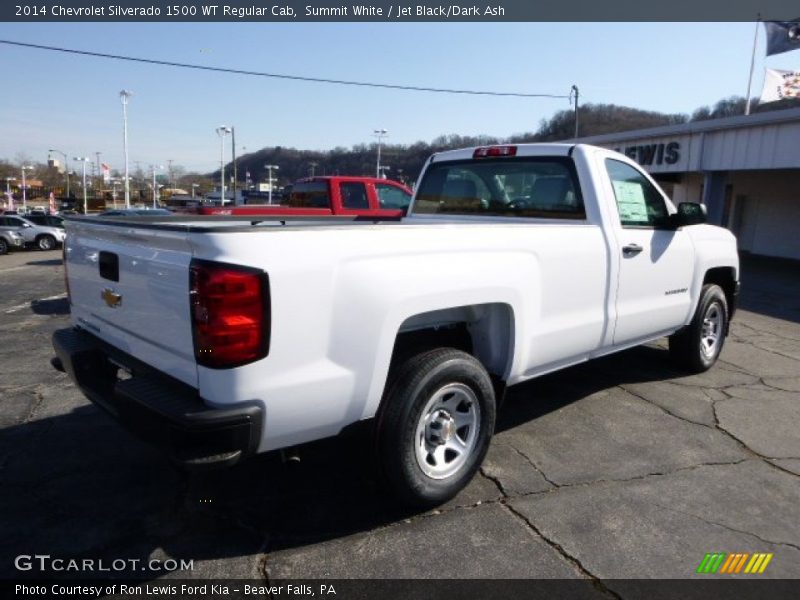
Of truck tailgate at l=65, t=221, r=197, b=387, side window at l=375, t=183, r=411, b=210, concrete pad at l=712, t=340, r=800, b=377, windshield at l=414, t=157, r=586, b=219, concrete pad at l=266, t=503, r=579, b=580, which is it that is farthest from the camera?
side window at l=375, t=183, r=411, b=210

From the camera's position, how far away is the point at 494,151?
4.65 meters

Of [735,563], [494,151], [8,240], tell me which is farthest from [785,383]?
[8,240]

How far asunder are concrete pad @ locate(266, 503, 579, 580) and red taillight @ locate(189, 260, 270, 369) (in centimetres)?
108

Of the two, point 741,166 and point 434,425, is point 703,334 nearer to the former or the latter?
point 434,425

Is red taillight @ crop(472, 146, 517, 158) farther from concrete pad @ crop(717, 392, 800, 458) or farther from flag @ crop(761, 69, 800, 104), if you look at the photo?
flag @ crop(761, 69, 800, 104)

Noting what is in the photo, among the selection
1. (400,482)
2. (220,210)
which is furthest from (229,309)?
(220,210)

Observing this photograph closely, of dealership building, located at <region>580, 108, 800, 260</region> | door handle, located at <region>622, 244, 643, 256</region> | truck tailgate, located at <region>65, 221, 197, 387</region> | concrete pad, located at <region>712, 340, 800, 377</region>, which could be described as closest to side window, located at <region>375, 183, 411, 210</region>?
concrete pad, located at <region>712, 340, 800, 377</region>

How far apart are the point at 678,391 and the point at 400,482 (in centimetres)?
337

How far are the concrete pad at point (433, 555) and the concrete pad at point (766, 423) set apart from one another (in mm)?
2153

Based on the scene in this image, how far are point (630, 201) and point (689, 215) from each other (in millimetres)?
654

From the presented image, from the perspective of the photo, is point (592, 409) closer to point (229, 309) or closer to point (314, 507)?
point (314, 507)

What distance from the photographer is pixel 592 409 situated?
4.64m

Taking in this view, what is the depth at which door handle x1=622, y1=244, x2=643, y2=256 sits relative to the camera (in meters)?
4.10

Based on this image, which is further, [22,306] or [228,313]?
[22,306]
